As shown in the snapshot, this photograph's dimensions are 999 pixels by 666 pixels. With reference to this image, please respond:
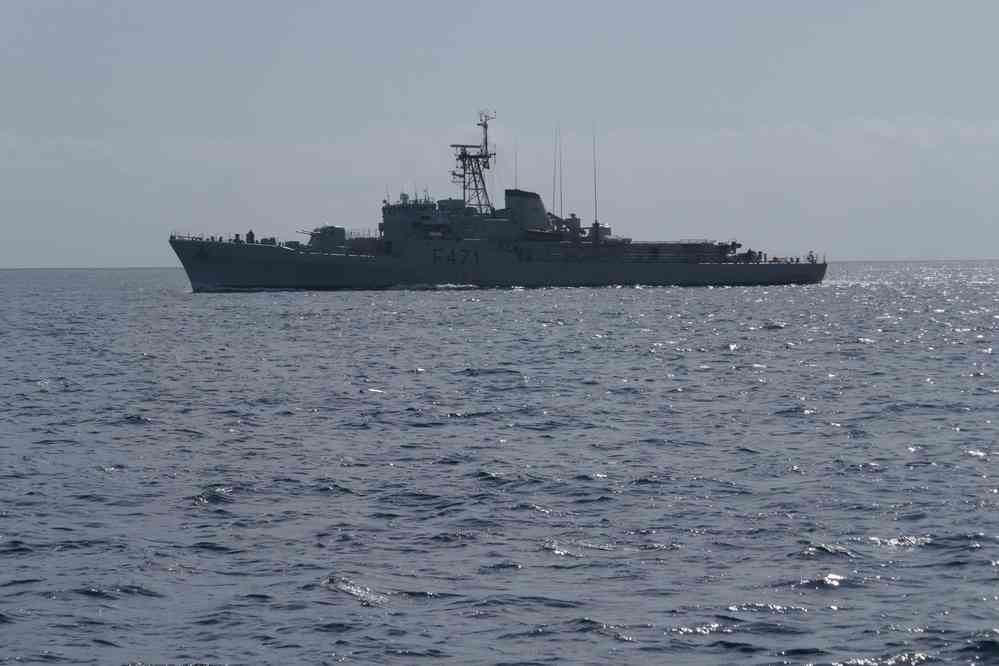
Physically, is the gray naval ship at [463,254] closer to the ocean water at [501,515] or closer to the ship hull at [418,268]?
the ship hull at [418,268]

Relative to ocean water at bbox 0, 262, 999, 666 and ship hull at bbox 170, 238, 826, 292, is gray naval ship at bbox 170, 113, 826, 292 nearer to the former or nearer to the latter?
ship hull at bbox 170, 238, 826, 292

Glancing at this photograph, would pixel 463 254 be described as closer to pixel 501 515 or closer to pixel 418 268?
pixel 418 268

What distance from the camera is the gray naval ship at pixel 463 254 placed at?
315ft

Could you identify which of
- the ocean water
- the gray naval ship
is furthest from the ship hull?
the ocean water

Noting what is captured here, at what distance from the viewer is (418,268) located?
10038cm

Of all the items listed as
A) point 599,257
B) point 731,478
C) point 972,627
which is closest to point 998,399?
point 731,478

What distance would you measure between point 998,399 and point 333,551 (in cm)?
2038

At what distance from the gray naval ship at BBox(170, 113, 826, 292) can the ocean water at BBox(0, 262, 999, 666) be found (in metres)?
57.0

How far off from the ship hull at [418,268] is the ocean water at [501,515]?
56245 mm

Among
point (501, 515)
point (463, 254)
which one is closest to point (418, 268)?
point (463, 254)

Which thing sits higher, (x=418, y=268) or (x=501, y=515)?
(x=418, y=268)

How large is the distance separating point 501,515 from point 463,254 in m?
84.1

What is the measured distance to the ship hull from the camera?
3750 inches

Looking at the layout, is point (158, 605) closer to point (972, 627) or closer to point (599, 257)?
point (972, 627)
